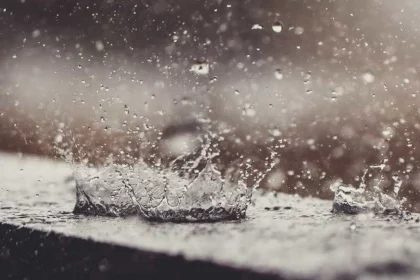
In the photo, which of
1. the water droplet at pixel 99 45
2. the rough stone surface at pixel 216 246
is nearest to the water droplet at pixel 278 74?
the water droplet at pixel 99 45

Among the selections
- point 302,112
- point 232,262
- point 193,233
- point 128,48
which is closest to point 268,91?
point 302,112

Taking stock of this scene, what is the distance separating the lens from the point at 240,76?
227 centimetres

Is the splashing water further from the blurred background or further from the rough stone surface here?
the blurred background

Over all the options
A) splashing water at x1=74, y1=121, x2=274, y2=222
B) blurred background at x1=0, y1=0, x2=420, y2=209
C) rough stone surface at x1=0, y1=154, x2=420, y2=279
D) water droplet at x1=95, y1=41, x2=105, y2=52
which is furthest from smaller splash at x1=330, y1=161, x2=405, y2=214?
water droplet at x1=95, y1=41, x2=105, y2=52

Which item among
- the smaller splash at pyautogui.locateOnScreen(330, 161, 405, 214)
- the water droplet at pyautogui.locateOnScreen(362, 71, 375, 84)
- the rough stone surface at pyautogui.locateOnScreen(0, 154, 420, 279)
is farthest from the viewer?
the water droplet at pyautogui.locateOnScreen(362, 71, 375, 84)

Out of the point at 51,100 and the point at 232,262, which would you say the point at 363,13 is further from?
the point at 232,262

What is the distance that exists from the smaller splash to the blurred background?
80 centimetres

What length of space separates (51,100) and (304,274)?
1966mm

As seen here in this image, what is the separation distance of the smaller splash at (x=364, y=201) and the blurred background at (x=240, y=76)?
0.80 meters

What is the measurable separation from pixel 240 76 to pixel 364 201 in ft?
3.98

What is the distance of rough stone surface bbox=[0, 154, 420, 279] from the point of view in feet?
1.57

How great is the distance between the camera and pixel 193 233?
2.40 ft

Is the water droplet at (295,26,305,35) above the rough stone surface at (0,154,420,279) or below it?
above

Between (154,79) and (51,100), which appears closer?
(154,79)
